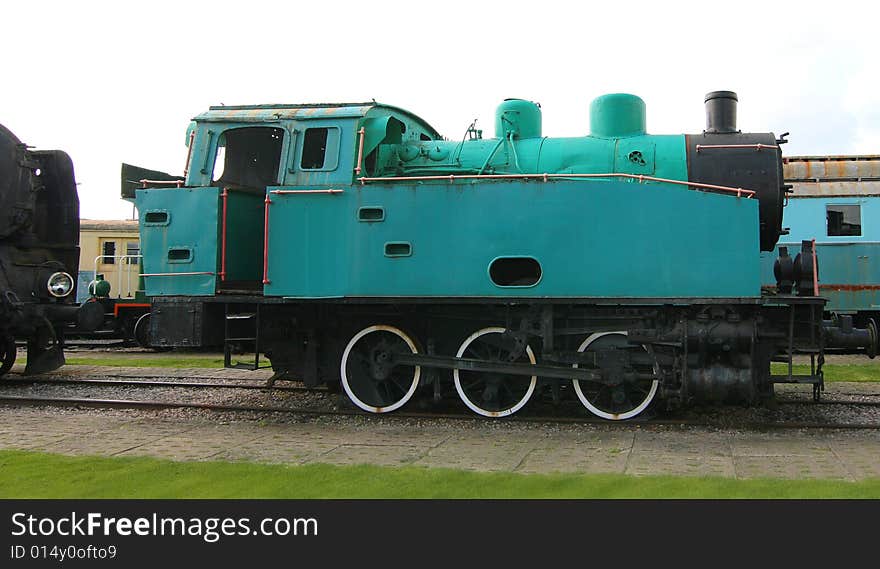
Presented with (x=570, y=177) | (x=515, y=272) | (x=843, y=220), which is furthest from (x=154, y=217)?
(x=843, y=220)

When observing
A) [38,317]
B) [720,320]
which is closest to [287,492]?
[720,320]

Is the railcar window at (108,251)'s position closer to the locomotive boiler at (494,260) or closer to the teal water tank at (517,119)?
the locomotive boiler at (494,260)

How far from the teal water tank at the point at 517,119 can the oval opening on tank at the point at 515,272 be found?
1.62m

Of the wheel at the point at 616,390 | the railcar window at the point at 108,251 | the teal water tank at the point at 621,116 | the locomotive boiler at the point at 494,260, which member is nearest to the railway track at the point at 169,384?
Answer: the locomotive boiler at the point at 494,260

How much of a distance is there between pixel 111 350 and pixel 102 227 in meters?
4.01

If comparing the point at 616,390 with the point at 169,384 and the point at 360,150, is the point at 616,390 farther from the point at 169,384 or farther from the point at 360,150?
the point at 169,384

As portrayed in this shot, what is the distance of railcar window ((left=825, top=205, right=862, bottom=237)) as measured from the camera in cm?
1355

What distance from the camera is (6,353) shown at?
11.2 metres

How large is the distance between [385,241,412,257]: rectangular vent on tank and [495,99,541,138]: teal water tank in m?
1.86

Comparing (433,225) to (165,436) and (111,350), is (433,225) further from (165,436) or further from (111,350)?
(111,350)

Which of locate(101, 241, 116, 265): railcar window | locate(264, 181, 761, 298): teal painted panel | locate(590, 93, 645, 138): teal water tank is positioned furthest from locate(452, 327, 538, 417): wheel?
locate(101, 241, 116, 265): railcar window

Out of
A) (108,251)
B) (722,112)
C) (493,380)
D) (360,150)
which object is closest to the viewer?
(360,150)

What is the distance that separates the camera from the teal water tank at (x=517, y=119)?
780 centimetres

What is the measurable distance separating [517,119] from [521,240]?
1793mm
